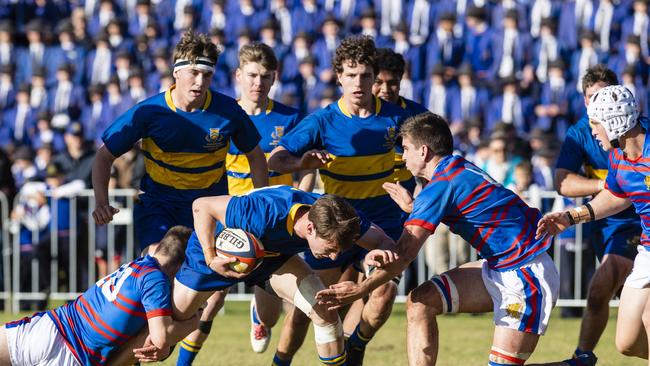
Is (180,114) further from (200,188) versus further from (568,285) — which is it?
(568,285)

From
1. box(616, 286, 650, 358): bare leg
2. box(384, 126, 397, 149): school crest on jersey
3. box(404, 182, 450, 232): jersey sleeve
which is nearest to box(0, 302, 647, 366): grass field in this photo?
box(384, 126, 397, 149): school crest on jersey

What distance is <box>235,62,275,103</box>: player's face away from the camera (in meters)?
8.88

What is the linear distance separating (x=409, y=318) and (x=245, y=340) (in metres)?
4.08

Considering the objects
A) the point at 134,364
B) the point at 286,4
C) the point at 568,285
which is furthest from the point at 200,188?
the point at 286,4

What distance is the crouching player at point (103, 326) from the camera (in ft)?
22.5

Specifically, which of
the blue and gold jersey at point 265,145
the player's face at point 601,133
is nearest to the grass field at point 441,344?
the blue and gold jersey at point 265,145

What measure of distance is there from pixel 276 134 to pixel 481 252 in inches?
111

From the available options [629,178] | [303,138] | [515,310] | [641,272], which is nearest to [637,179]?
[629,178]

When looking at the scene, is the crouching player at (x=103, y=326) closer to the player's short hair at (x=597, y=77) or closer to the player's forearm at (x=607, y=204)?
the player's forearm at (x=607, y=204)

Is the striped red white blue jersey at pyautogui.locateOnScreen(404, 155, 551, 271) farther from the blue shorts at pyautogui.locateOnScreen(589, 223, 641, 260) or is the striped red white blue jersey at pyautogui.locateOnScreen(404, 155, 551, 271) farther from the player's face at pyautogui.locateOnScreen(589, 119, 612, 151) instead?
the blue shorts at pyautogui.locateOnScreen(589, 223, 641, 260)

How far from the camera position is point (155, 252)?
24.3 ft

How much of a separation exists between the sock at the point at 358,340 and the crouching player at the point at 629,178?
1.96m

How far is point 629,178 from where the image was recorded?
702 centimetres

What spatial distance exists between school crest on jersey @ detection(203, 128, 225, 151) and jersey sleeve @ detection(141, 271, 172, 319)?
157 centimetres
